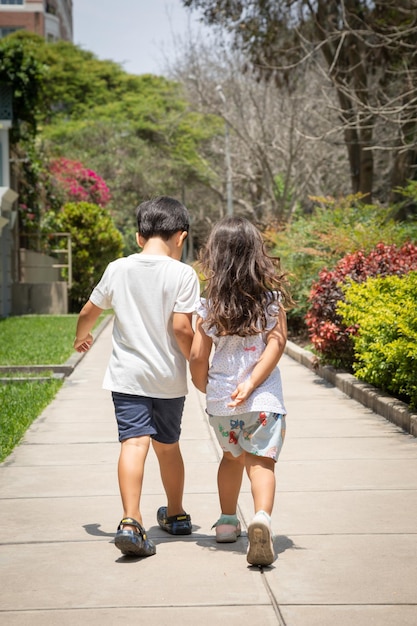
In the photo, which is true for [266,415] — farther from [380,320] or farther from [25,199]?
[25,199]

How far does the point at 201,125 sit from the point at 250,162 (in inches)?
302

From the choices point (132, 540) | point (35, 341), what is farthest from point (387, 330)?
point (35, 341)

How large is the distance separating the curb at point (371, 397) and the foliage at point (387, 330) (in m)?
0.12

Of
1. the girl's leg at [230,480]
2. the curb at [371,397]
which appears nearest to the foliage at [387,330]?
the curb at [371,397]

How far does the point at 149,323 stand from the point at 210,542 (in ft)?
3.87

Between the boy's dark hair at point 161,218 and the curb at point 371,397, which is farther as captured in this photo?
the curb at point 371,397

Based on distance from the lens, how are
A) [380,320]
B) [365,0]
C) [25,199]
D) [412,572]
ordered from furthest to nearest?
1. [25,199]
2. [365,0]
3. [380,320]
4. [412,572]

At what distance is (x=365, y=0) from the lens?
23234 millimetres

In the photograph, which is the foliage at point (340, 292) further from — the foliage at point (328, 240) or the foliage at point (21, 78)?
the foliage at point (21, 78)

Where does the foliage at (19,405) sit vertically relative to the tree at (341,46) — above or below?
below

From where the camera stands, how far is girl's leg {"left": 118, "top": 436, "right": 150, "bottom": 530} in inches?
193

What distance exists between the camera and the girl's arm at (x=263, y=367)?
488cm

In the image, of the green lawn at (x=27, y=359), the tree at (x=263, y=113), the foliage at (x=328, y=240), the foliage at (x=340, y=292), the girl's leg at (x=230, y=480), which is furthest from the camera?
the tree at (x=263, y=113)

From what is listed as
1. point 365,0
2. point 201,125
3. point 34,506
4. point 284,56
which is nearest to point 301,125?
point 284,56
